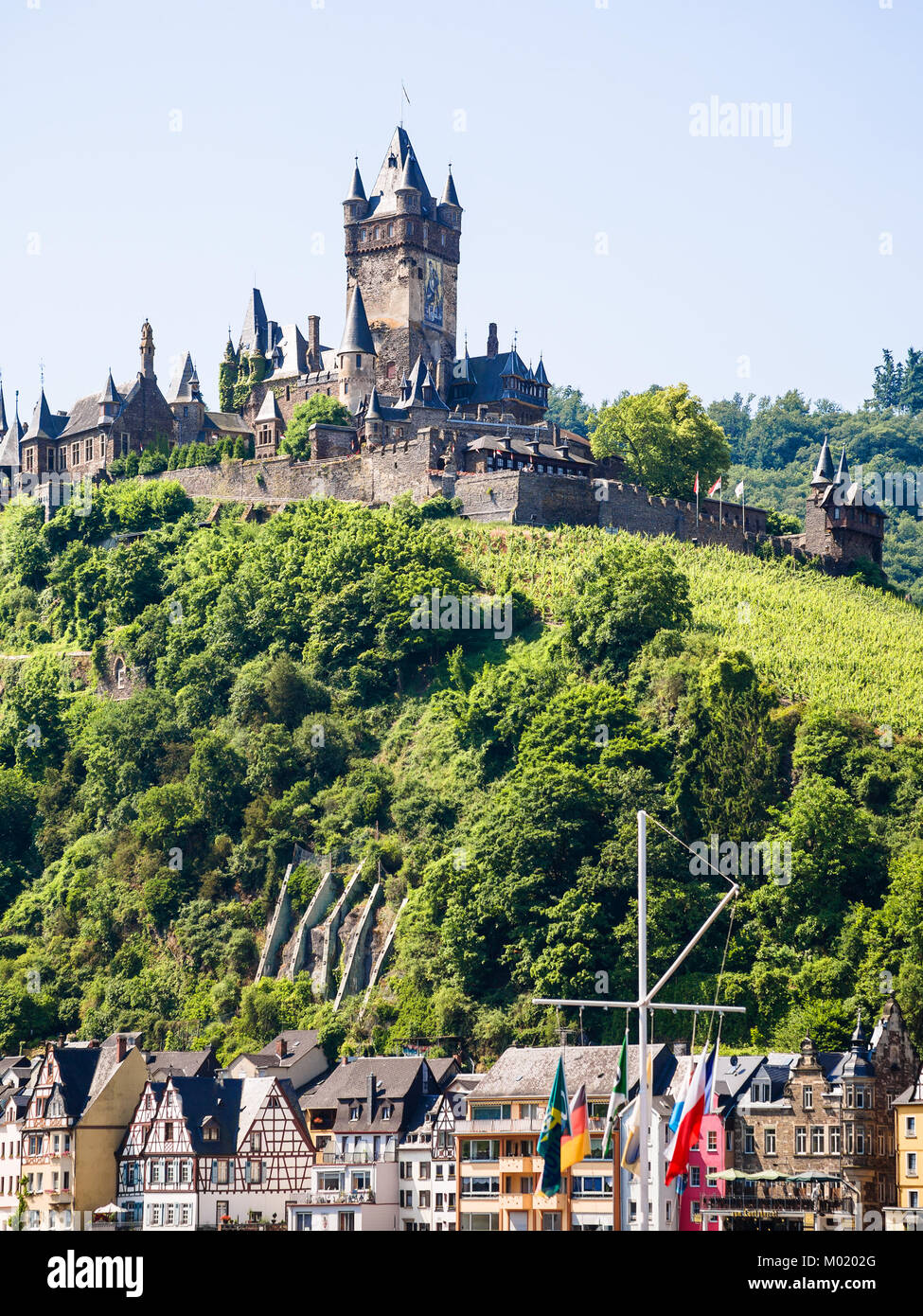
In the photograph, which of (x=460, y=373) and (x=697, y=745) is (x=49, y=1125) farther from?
(x=460, y=373)

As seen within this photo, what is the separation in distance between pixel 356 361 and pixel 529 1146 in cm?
6307

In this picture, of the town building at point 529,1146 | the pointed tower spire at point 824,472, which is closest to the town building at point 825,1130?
the town building at point 529,1146

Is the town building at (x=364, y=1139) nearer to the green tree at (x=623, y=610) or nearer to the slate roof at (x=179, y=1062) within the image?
the slate roof at (x=179, y=1062)

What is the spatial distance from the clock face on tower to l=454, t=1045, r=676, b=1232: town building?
218 ft

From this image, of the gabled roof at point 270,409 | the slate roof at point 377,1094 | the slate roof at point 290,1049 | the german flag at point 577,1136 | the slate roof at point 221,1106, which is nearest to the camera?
the german flag at point 577,1136

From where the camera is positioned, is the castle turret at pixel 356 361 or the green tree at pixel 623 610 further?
the castle turret at pixel 356 361

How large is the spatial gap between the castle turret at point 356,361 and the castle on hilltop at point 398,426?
79 mm

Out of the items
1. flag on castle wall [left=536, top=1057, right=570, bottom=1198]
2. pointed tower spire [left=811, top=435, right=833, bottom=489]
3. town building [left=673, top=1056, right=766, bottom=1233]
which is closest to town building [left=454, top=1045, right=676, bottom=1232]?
town building [left=673, top=1056, right=766, bottom=1233]

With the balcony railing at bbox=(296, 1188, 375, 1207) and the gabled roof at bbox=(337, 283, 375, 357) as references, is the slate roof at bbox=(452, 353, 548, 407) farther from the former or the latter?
the balcony railing at bbox=(296, 1188, 375, 1207)

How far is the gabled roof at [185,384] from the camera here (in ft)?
408

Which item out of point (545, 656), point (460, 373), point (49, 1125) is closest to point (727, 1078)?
point (49, 1125)

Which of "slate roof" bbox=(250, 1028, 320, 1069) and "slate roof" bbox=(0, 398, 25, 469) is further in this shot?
"slate roof" bbox=(0, 398, 25, 469)

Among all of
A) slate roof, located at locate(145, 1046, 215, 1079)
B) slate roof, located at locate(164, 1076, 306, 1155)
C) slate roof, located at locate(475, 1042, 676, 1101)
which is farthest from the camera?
slate roof, located at locate(145, 1046, 215, 1079)

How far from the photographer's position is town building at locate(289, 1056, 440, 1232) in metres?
64.6
